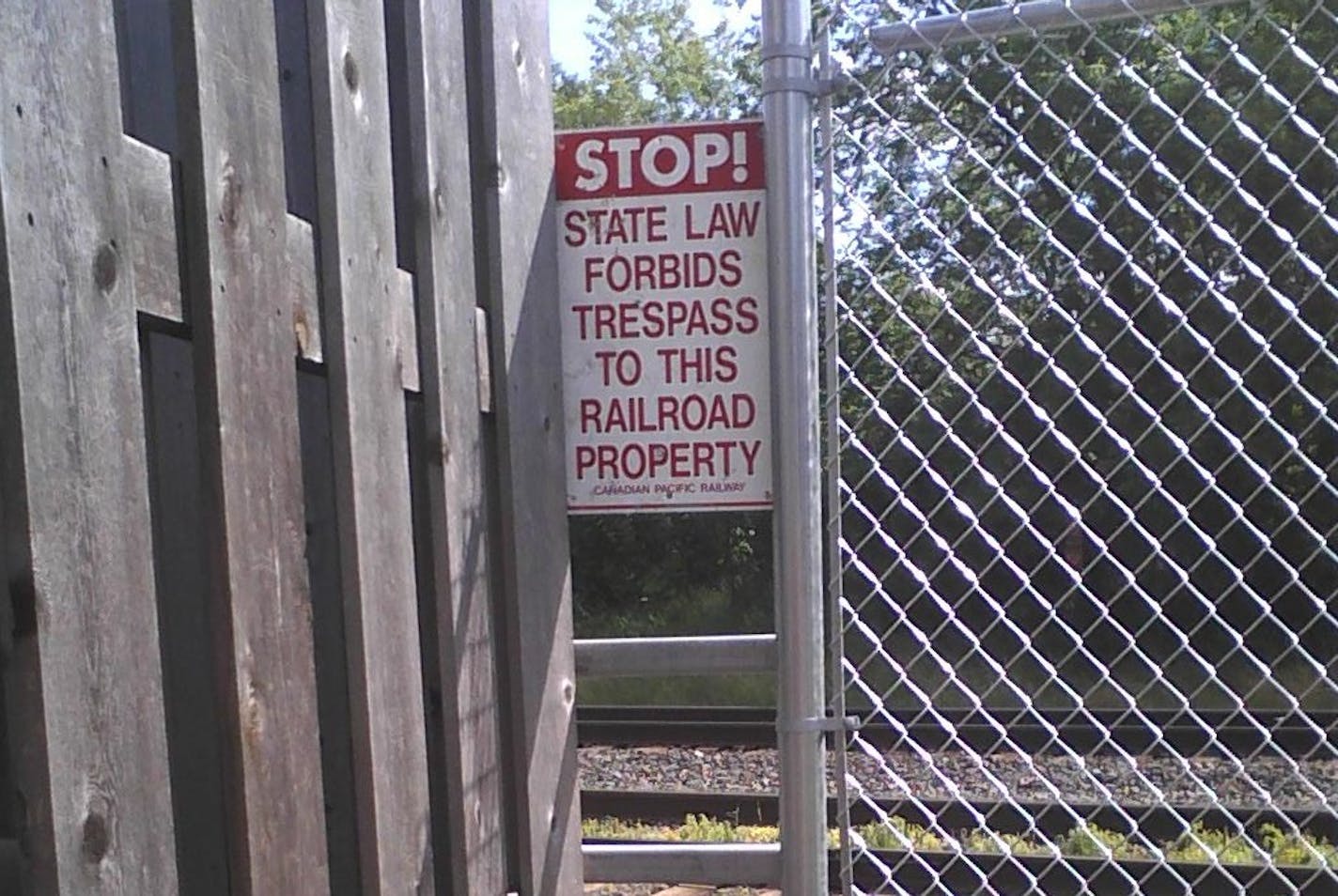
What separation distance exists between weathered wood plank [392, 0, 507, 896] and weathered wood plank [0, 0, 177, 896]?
2.35ft

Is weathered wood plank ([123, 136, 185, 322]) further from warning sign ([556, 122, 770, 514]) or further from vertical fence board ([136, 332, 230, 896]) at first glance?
warning sign ([556, 122, 770, 514])

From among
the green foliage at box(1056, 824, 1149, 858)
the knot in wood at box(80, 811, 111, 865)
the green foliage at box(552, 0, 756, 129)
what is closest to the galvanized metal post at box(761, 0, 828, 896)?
the knot in wood at box(80, 811, 111, 865)

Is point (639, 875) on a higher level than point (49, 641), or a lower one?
lower

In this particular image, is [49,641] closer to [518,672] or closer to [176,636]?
[176,636]

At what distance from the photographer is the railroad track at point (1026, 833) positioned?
4.46 metres

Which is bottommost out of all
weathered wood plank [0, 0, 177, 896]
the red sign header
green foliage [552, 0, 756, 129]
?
weathered wood plank [0, 0, 177, 896]

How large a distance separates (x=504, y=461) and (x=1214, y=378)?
7916 mm

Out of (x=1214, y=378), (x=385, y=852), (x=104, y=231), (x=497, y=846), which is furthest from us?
(x=1214, y=378)

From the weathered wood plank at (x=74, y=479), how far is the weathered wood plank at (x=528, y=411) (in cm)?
93

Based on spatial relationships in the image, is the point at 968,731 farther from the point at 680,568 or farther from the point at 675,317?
the point at 680,568

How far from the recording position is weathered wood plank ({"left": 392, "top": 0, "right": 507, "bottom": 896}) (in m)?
2.00

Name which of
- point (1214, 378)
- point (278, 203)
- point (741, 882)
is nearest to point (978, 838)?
point (741, 882)

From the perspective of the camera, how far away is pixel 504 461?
2205 millimetres

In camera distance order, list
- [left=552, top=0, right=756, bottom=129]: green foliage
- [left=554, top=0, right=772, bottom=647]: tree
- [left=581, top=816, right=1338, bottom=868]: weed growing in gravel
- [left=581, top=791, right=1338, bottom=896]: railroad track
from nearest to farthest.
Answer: [left=581, top=791, right=1338, bottom=896]: railroad track, [left=581, top=816, right=1338, bottom=868]: weed growing in gravel, [left=554, top=0, right=772, bottom=647]: tree, [left=552, top=0, right=756, bottom=129]: green foliage
